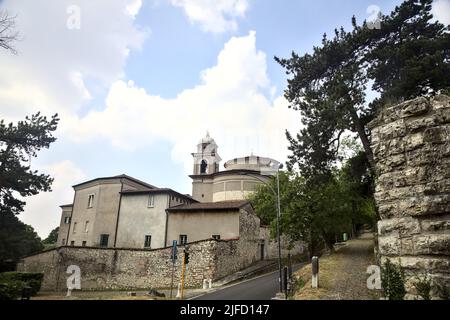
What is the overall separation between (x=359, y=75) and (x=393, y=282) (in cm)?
1207

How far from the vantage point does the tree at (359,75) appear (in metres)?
14.4

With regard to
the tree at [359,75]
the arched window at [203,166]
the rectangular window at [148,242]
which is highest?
the arched window at [203,166]

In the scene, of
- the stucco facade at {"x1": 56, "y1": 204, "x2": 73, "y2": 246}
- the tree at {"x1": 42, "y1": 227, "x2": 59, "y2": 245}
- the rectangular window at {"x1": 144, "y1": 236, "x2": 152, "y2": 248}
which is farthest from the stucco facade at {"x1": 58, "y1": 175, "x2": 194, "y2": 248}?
the tree at {"x1": 42, "y1": 227, "x2": 59, "y2": 245}

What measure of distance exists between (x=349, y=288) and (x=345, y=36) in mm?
14146

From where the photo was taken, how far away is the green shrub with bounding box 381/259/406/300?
8.25 m

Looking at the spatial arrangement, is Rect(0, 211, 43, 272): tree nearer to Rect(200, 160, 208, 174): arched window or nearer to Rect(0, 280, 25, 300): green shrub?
Rect(0, 280, 25, 300): green shrub

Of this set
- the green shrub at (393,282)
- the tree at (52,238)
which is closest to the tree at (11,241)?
the green shrub at (393,282)

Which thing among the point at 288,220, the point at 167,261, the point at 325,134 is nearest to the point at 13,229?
the point at 167,261

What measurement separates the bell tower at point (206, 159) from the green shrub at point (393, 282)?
4590 centimetres

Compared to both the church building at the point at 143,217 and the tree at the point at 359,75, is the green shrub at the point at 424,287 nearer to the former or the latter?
the tree at the point at 359,75

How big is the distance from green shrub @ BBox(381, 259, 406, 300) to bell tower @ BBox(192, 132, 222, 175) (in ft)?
151

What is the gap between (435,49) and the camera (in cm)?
1435

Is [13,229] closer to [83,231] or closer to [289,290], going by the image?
[83,231]

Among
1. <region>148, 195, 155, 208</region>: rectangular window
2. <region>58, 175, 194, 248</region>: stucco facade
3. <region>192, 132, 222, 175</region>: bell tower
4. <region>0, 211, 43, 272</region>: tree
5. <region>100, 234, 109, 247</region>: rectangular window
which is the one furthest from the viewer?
<region>192, 132, 222, 175</region>: bell tower
